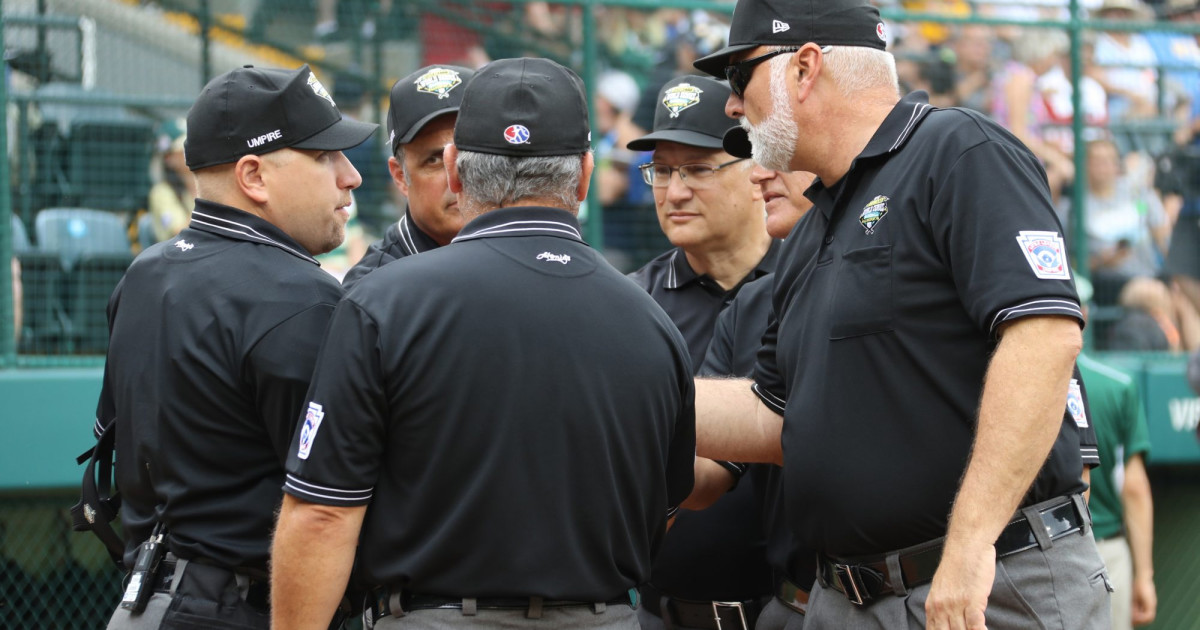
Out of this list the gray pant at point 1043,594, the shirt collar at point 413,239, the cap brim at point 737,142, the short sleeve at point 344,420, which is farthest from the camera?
the shirt collar at point 413,239

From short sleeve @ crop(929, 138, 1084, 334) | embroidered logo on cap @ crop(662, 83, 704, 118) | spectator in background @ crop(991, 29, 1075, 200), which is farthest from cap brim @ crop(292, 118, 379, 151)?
spectator in background @ crop(991, 29, 1075, 200)

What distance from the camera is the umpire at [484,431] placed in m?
2.39

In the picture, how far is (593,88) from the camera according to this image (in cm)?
664

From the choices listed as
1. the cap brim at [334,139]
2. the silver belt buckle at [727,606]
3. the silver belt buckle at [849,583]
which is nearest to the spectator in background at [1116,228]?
the silver belt buckle at [727,606]

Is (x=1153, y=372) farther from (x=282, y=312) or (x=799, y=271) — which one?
(x=282, y=312)

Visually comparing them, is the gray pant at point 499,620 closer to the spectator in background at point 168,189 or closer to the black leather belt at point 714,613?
the black leather belt at point 714,613

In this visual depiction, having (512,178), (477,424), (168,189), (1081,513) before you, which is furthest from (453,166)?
(168,189)

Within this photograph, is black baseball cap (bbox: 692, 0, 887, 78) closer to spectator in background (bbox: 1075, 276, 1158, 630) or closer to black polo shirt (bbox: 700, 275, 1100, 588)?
black polo shirt (bbox: 700, 275, 1100, 588)

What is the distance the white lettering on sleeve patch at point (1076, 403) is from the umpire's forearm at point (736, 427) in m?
0.71

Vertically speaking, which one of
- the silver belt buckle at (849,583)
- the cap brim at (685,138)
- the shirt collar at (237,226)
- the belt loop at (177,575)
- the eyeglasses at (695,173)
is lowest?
Answer: the belt loop at (177,575)

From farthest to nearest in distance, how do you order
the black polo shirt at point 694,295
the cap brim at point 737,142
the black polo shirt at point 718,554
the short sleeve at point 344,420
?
the black polo shirt at point 694,295 < the black polo shirt at point 718,554 < the cap brim at point 737,142 < the short sleeve at point 344,420

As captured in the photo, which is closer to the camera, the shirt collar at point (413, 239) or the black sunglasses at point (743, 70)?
the black sunglasses at point (743, 70)

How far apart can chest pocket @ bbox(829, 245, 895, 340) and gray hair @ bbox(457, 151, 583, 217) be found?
2.13 ft

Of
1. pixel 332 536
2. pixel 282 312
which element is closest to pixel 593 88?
pixel 282 312
